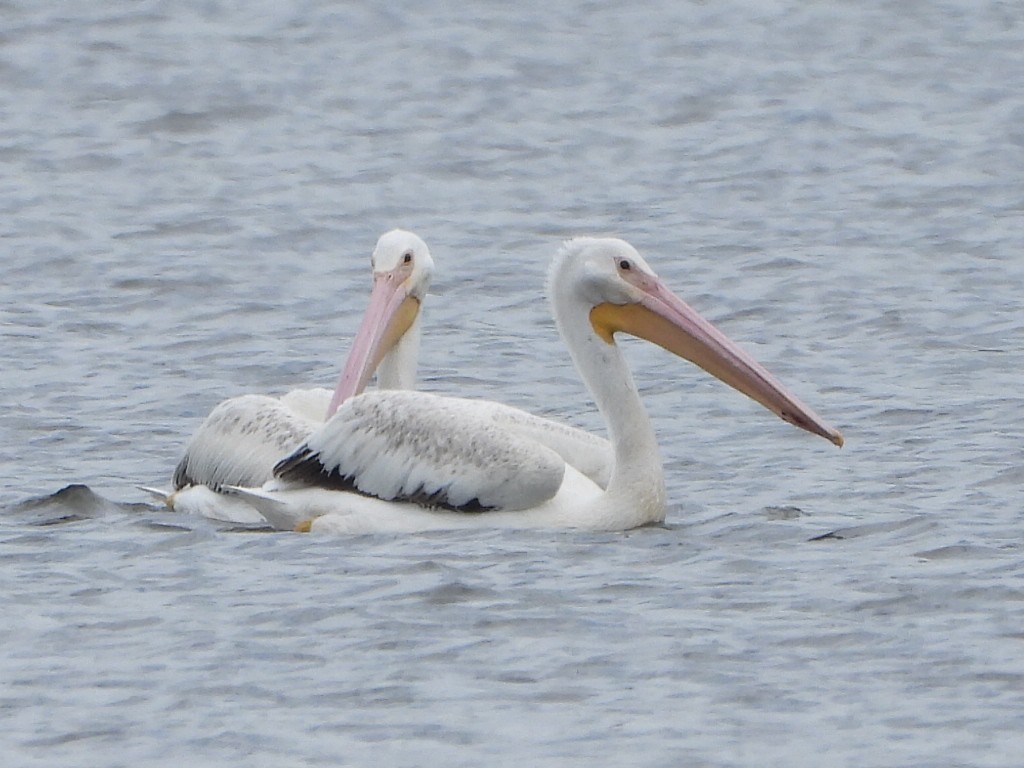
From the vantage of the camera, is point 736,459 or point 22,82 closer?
point 736,459

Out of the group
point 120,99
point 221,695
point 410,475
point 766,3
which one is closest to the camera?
point 221,695

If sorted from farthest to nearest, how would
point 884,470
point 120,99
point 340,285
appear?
point 120,99 → point 340,285 → point 884,470

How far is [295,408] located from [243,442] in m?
0.37

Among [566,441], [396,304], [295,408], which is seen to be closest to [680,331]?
[566,441]

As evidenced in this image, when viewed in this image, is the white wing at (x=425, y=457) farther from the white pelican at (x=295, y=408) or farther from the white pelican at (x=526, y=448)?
the white pelican at (x=295, y=408)

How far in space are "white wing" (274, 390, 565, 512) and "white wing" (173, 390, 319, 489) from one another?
8.4 inches

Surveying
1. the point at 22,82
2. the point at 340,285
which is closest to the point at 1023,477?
the point at 340,285

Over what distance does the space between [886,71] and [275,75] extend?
390 centimetres

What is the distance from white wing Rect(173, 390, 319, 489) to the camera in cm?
809

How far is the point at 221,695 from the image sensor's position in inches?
232

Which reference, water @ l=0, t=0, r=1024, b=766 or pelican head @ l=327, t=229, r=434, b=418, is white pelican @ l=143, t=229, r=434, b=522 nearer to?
pelican head @ l=327, t=229, r=434, b=418

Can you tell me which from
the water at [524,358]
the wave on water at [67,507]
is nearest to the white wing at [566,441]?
A: the water at [524,358]

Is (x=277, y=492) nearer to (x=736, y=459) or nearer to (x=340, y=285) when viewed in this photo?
(x=736, y=459)

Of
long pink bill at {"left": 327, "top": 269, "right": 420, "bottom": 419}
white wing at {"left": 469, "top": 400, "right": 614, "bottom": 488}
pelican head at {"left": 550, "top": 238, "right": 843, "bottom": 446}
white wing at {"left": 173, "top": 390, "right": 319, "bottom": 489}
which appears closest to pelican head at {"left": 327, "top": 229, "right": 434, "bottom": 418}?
long pink bill at {"left": 327, "top": 269, "right": 420, "bottom": 419}
